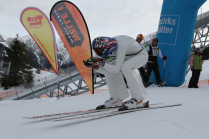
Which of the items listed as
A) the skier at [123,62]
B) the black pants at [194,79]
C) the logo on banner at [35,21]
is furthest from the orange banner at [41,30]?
the black pants at [194,79]

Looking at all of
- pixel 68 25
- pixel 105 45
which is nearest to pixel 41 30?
pixel 68 25

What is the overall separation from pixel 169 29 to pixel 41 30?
16.7 ft

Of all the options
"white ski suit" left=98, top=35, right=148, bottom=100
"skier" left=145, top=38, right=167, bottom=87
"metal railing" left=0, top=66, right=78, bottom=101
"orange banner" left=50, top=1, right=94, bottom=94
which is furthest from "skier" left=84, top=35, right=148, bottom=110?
"metal railing" left=0, top=66, right=78, bottom=101

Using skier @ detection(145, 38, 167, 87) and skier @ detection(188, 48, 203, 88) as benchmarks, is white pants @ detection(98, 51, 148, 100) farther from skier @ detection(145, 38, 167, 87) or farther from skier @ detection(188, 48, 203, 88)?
skier @ detection(188, 48, 203, 88)

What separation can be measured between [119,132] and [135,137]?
168mm

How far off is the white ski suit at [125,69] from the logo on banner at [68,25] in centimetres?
467

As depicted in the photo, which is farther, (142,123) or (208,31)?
(208,31)

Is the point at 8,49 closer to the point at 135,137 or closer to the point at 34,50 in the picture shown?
the point at 34,50

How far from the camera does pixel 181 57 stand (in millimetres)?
5781

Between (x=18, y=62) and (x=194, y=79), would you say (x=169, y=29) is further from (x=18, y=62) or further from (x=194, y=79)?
(x=18, y=62)

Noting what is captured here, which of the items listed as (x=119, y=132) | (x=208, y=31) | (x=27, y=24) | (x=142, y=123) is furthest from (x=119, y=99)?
(x=208, y=31)

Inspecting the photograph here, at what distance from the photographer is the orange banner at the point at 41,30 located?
700cm

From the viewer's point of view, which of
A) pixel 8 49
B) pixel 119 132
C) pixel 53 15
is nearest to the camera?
pixel 119 132

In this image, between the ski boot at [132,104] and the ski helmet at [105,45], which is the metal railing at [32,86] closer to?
the ski helmet at [105,45]
